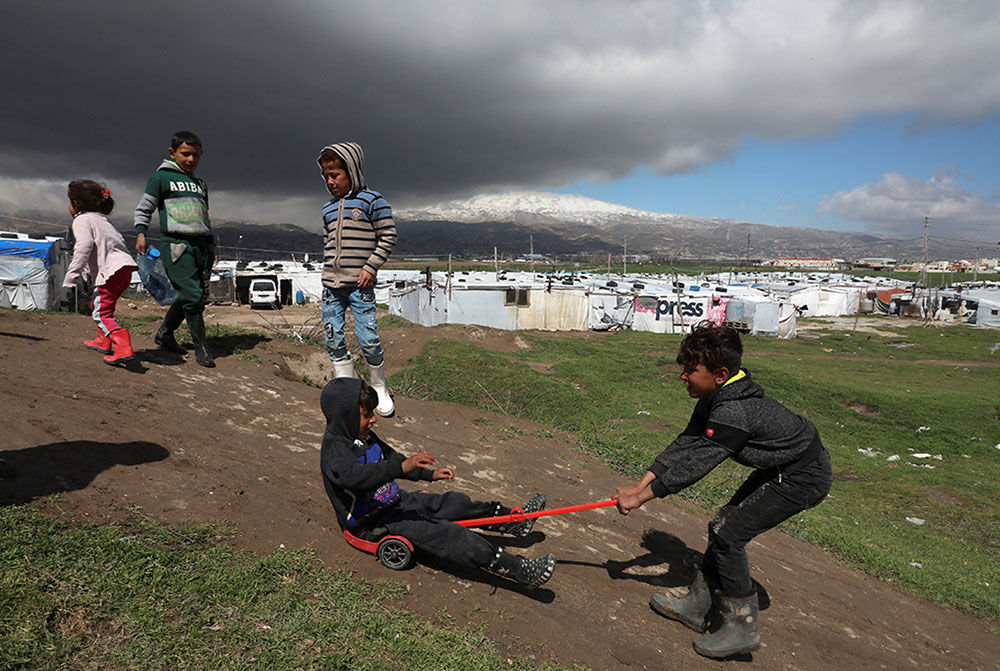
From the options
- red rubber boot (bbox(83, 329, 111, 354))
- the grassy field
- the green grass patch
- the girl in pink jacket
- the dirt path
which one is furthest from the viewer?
the grassy field

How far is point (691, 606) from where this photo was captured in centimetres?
344

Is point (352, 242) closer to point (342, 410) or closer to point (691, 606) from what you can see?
point (342, 410)

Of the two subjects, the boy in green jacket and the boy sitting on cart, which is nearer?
the boy sitting on cart

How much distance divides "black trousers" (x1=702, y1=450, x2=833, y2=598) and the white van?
32.4 meters

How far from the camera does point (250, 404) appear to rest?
5520mm

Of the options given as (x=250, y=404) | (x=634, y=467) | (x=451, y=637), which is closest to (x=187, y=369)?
(x=250, y=404)

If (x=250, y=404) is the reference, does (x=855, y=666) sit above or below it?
below

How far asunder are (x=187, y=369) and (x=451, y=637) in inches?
188

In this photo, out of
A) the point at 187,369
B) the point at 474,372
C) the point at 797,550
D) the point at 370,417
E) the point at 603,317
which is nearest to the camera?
the point at 370,417

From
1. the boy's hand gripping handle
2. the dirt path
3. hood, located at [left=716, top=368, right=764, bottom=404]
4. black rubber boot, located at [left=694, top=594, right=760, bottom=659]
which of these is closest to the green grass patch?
the dirt path

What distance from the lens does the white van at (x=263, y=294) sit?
3212cm

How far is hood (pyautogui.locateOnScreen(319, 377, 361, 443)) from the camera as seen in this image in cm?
319

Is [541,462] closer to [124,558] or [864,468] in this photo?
[124,558]

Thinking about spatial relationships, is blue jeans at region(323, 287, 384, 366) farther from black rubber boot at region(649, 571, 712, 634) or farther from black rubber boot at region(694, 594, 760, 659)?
black rubber boot at region(694, 594, 760, 659)
